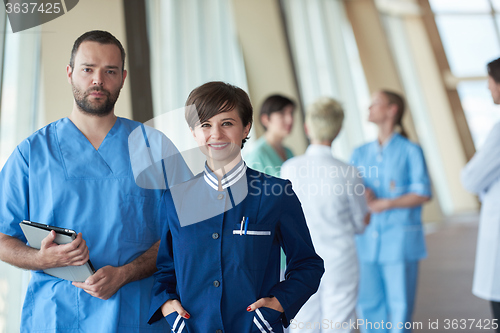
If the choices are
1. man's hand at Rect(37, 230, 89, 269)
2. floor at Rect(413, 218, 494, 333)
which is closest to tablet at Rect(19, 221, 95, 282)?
man's hand at Rect(37, 230, 89, 269)

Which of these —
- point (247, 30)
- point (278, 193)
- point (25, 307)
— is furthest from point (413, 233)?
point (25, 307)

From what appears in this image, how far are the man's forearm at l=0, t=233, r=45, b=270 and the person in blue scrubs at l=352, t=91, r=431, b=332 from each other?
1.82 m

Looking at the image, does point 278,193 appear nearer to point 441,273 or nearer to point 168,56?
point 168,56

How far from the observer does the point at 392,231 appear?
241cm

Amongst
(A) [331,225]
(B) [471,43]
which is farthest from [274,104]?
(B) [471,43]

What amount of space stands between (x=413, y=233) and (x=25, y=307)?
77.1 inches

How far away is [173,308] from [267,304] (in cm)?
20

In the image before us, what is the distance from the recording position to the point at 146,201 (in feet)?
3.64

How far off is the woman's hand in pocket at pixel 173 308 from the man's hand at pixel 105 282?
0.14 meters

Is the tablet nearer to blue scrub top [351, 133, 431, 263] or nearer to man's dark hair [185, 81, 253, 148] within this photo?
man's dark hair [185, 81, 253, 148]

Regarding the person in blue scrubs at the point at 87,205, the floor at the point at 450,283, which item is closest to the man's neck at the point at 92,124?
the person in blue scrubs at the point at 87,205

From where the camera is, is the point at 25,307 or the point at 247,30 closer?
the point at 25,307

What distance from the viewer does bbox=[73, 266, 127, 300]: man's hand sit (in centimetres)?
99

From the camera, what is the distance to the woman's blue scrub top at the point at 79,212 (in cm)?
104
